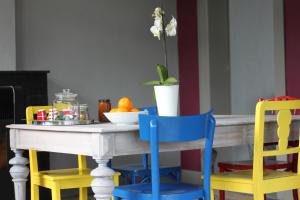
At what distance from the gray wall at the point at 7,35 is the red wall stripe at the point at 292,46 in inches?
106

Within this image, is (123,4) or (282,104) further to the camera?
(123,4)

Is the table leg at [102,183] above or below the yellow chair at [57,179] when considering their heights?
above

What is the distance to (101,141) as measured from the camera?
3.11m

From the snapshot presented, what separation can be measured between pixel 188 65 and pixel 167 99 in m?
4.01

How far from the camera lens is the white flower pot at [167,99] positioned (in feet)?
11.6

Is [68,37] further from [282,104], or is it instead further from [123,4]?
[282,104]

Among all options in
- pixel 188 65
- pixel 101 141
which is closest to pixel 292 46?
pixel 188 65

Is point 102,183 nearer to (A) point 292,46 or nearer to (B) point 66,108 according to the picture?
(B) point 66,108

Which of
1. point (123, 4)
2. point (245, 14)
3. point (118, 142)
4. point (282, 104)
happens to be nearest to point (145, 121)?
point (118, 142)

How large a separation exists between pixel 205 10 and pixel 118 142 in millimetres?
4286

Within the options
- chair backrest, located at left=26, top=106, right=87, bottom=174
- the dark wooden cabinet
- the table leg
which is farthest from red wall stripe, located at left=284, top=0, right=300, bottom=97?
the table leg

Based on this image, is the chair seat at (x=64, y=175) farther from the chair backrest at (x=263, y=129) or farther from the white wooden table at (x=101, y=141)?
the chair backrest at (x=263, y=129)

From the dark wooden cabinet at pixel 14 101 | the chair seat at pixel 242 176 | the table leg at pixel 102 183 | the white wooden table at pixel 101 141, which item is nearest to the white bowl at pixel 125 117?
the white wooden table at pixel 101 141

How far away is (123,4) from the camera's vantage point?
282 inches
